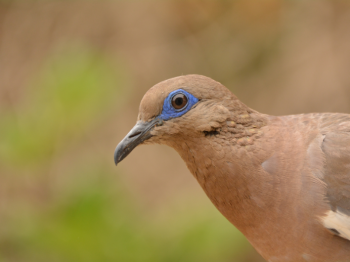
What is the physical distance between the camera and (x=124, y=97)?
548 centimetres

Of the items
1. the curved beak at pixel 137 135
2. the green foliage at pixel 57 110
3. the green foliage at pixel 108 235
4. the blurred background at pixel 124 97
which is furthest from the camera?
the green foliage at pixel 57 110

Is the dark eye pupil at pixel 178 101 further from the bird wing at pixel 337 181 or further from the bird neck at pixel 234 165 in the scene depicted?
the bird wing at pixel 337 181

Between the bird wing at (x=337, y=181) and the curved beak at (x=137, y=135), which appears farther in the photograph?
the curved beak at (x=137, y=135)

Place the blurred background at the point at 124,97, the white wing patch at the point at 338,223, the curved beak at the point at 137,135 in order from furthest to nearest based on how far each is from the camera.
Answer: the blurred background at the point at 124,97 → the curved beak at the point at 137,135 → the white wing patch at the point at 338,223

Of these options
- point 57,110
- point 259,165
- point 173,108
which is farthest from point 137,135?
point 57,110

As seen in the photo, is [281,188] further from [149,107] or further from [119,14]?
[119,14]

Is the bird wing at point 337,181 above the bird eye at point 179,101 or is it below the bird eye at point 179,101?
below

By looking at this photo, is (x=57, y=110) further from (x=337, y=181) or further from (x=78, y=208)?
(x=337, y=181)

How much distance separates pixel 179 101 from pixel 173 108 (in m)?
Answer: 0.05

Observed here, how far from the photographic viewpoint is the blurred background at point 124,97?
11.5ft

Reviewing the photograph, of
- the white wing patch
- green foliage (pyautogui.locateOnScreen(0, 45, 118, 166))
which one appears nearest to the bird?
the white wing patch

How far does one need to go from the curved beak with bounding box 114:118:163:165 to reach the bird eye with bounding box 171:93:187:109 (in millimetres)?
121

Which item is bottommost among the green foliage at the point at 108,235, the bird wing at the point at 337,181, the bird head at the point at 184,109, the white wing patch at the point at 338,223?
the green foliage at the point at 108,235

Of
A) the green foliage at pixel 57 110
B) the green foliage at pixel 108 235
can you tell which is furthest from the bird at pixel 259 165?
the green foliage at pixel 57 110
